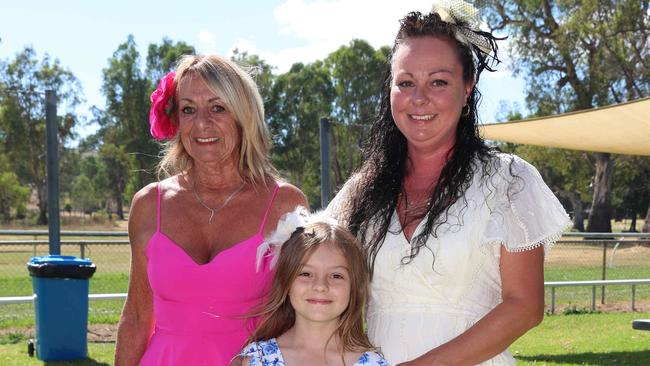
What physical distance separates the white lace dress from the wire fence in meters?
6.59

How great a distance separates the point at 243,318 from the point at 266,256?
0.22 m

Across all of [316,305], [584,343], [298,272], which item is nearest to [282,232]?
[298,272]

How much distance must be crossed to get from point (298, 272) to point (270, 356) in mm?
259

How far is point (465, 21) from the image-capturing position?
93.3 inches

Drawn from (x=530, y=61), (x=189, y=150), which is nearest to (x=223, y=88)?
(x=189, y=150)

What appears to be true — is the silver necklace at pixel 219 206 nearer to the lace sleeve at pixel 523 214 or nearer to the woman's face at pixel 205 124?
the woman's face at pixel 205 124

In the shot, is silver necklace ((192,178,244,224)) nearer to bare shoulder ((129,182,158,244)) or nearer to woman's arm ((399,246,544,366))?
bare shoulder ((129,182,158,244))

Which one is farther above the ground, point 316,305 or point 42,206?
point 316,305

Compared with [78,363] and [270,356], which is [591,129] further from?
[270,356]

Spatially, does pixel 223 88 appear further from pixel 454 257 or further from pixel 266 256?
pixel 454 257

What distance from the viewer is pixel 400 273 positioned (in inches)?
91.4

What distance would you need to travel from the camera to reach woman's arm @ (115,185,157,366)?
2.75 meters

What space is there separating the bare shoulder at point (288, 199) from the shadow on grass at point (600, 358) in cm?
509

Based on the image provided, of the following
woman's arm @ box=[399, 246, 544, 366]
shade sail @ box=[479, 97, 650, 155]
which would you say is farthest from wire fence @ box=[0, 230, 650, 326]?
woman's arm @ box=[399, 246, 544, 366]
